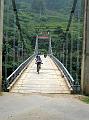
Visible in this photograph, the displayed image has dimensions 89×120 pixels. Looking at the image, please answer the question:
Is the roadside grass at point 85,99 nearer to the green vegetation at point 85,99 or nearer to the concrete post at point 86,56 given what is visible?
the green vegetation at point 85,99

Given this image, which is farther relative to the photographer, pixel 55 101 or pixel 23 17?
pixel 23 17

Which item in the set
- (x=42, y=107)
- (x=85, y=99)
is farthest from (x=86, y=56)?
(x=42, y=107)

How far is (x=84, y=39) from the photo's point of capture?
34.4 feet

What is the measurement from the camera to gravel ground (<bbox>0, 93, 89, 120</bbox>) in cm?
714

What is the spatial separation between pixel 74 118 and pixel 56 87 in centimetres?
552

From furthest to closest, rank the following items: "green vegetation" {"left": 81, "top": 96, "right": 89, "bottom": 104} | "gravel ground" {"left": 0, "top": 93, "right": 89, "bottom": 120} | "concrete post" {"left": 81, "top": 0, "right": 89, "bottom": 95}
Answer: "concrete post" {"left": 81, "top": 0, "right": 89, "bottom": 95} < "green vegetation" {"left": 81, "top": 96, "right": 89, "bottom": 104} < "gravel ground" {"left": 0, "top": 93, "right": 89, "bottom": 120}

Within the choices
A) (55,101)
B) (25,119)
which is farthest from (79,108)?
(25,119)

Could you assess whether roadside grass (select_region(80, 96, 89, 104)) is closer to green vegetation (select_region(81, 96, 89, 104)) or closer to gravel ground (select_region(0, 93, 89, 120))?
green vegetation (select_region(81, 96, 89, 104))

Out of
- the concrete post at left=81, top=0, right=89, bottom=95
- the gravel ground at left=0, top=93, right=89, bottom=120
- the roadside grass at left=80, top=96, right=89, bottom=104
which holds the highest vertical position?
the concrete post at left=81, top=0, right=89, bottom=95

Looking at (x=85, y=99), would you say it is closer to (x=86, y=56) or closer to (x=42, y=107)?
(x=86, y=56)

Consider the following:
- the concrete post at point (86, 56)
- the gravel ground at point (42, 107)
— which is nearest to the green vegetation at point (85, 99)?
the gravel ground at point (42, 107)

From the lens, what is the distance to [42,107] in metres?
8.20

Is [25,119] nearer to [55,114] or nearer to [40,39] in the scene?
[55,114]

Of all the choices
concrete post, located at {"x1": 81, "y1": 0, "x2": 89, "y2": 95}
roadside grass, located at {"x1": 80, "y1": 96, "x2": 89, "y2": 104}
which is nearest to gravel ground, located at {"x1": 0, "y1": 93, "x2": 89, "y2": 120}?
roadside grass, located at {"x1": 80, "y1": 96, "x2": 89, "y2": 104}
